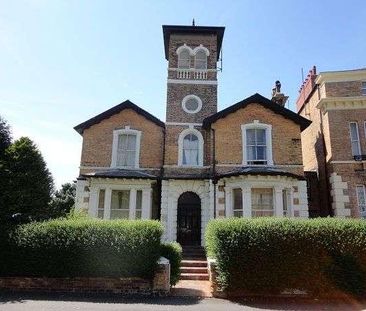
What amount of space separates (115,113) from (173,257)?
10421 millimetres

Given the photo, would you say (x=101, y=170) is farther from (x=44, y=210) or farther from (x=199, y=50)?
(x=199, y=50)

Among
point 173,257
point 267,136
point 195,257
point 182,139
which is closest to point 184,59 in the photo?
point 182,139

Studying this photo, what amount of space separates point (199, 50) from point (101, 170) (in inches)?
370

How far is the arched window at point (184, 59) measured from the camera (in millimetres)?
20406

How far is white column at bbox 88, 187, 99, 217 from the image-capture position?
1758 cm

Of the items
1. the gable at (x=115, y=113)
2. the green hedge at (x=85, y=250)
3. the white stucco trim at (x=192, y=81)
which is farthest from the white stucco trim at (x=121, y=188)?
the green hedge at (x=85, y=250)

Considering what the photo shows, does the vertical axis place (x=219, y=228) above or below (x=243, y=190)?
below

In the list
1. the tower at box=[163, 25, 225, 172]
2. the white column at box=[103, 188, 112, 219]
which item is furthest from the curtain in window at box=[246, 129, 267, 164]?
the white column at box=[103, 188, 112, 219]

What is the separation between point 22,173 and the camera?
55.0ft

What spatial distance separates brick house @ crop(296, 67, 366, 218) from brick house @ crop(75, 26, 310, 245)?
5.35 feet

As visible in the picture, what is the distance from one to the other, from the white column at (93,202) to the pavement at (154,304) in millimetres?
7927

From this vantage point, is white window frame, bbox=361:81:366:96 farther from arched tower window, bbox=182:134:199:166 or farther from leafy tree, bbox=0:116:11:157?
leafy tree, bbox=0:116:11:157

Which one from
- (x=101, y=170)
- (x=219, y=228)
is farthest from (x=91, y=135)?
(x=219, y=228)

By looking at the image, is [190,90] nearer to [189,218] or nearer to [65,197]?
[189,218]
